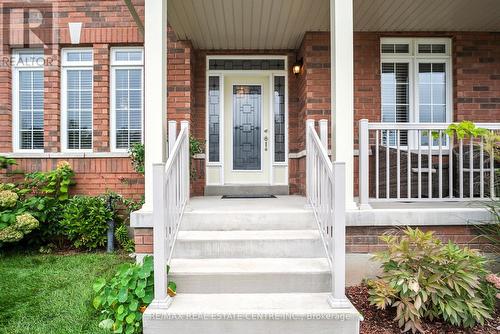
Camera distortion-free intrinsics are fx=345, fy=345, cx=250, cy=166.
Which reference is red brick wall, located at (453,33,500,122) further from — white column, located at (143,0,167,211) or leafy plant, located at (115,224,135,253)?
leafy plant, located at (115,224,135,253)

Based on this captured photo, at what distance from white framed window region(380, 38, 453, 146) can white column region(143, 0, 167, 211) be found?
3.58 m

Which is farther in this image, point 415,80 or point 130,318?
point 415,80

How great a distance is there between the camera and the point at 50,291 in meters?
3.32

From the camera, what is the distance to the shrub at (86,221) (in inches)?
186

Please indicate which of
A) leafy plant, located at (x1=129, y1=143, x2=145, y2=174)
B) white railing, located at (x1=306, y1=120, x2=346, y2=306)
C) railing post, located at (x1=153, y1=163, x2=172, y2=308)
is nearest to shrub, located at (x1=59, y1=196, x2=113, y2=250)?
leafy plant, located at (x1=129, y1=143, x2=145, y2=174)

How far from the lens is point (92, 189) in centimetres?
531

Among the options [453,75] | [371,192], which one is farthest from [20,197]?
[453,75]

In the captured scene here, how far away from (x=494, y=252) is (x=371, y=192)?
1704mm

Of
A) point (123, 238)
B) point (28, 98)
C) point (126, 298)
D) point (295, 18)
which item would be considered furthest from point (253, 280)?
point (28, 98)

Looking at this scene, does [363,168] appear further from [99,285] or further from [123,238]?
[123,238]

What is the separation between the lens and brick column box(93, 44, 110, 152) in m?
5.37

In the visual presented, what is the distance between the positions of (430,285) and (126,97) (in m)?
4.88

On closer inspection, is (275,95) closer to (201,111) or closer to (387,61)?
(201,111)

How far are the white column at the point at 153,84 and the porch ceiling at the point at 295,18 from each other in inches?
39.4
